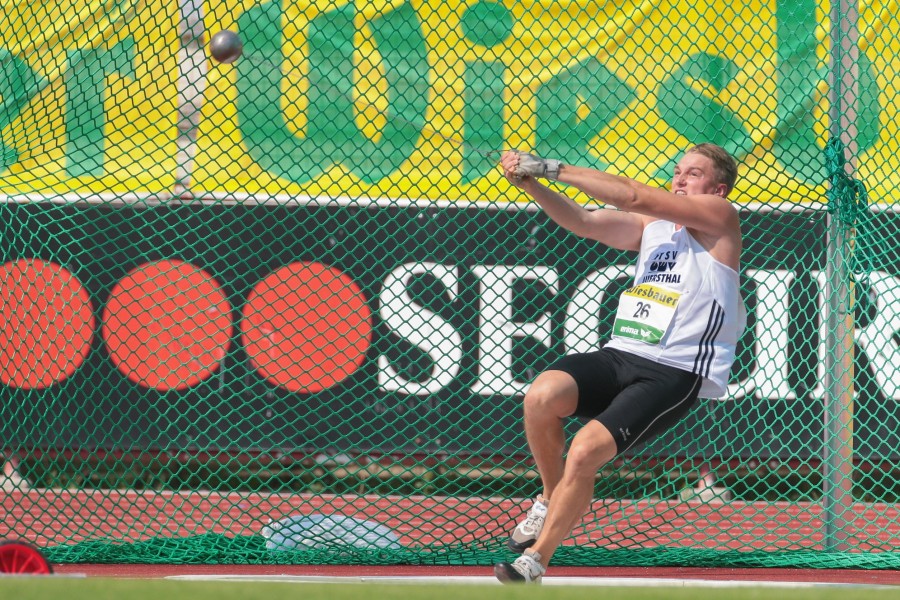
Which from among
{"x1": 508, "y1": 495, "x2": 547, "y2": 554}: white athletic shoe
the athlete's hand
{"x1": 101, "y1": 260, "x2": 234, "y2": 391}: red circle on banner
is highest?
the athlete's hand

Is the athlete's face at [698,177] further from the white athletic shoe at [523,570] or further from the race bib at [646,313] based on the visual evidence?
the white athletic shoe at [523,570]

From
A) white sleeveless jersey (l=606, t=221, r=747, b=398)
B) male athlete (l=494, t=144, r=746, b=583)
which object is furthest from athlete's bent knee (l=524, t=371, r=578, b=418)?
white sleeveless jersey (l=606, t=221, r=747, b=398)

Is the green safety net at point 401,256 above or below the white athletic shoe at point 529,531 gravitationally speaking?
above

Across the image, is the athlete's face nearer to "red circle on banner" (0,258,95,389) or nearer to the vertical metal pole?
the vertical metal pole

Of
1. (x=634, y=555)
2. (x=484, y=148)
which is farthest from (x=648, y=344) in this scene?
(x=484, y=148)

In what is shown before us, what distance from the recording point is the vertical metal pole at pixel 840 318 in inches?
200

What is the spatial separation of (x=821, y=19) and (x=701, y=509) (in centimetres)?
296

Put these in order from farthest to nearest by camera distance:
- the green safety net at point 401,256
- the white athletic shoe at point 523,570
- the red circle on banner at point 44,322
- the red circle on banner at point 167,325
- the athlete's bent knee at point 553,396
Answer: the red circle on banner at point 167,325 < the red circle on banner at point 44,322 < the green safety net at point 401,256 < the athlete's bent knee at point 553,396 < the white athletic shoe at point 523,570

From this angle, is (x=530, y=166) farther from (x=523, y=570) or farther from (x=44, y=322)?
(x=44, y=322)

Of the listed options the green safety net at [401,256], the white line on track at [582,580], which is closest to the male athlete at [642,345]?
the white line on track at [582,580]

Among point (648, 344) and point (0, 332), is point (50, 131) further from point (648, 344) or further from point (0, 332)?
point (648, 344)

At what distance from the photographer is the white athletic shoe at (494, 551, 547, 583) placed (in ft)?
11.6

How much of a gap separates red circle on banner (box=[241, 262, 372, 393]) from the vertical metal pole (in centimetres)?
250

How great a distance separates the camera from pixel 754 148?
5605 millimetres
